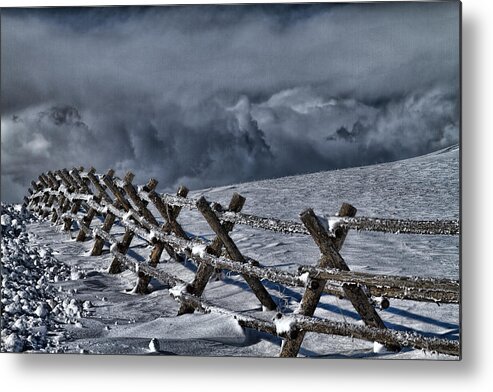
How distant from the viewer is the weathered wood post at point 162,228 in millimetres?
5203

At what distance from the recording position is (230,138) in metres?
4.75

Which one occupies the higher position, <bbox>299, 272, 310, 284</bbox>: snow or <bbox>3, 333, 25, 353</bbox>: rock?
<bbox>299, 272, 310, 284</bbox>: snow

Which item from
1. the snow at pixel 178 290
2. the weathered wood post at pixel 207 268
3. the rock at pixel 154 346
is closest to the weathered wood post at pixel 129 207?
the snow at pixel 178 290

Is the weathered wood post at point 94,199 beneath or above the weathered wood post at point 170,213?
above

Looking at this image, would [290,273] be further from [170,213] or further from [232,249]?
[170,213]

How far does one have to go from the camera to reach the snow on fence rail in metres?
3.24

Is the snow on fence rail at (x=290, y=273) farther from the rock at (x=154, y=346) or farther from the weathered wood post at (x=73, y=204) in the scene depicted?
the weathered wood post at (x=73, y=204)

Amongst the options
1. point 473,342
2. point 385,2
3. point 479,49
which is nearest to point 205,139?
point 385,2

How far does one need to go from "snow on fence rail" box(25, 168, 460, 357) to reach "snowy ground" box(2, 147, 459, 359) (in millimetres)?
157

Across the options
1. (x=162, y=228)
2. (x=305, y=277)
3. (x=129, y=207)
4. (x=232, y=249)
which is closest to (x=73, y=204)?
(x=129, y=207)

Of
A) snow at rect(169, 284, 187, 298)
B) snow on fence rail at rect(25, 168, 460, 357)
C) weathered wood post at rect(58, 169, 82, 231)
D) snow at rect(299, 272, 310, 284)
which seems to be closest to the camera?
snow on fence rail at rect(25, 168, 460, 357)

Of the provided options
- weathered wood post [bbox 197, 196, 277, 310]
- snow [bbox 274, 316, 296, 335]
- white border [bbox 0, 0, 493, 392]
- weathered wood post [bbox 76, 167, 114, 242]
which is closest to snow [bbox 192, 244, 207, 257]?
weathered wood post [bbox 197, 196, 277, 310]

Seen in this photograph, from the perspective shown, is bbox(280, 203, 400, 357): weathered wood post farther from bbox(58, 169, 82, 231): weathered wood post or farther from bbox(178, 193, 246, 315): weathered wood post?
bbox(58, 169, 82, 231): weathered wood post

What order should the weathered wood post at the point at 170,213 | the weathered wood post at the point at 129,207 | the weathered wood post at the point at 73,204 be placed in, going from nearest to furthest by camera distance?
the weathered wood post at the point at 170,213, the weathered wood post at the point at 129,207, the weathered wood post at the point at 73,204
